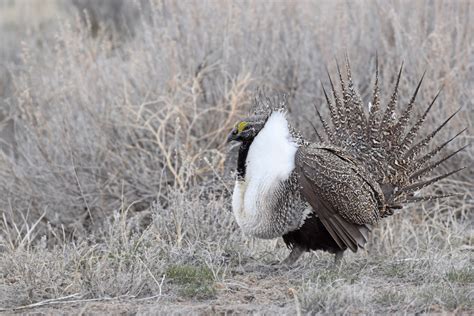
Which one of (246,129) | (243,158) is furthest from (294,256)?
(246,129)

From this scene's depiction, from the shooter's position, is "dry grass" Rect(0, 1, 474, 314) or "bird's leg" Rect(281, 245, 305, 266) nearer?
"bird's leg" Rect(281, 245, 305, 266)

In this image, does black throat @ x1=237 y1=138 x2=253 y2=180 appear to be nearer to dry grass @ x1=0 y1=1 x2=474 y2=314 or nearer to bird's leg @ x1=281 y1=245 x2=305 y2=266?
dry grass @ x1=0 y1=1 x2=474 y2=314

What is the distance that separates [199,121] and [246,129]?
7.50 ft

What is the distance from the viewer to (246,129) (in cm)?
418

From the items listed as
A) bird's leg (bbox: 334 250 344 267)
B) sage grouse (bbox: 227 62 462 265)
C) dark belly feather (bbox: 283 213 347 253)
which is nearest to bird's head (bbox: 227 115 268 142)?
sage grouse (bbox: 227 62 462 265)

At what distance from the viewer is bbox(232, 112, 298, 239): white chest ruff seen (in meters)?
4.08

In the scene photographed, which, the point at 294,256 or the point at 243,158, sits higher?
the point at 243,158

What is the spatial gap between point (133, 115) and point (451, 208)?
8.01 feet

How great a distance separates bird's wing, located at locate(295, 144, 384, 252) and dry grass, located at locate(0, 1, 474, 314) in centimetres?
20

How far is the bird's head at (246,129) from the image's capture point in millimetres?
4180

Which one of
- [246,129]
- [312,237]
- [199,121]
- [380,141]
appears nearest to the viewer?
[246,129]

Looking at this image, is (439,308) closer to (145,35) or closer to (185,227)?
(185,227)

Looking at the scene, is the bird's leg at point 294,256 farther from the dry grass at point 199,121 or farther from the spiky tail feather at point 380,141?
the spiky tail feather at point 380,141

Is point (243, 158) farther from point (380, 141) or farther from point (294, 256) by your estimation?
point (380, 141)
